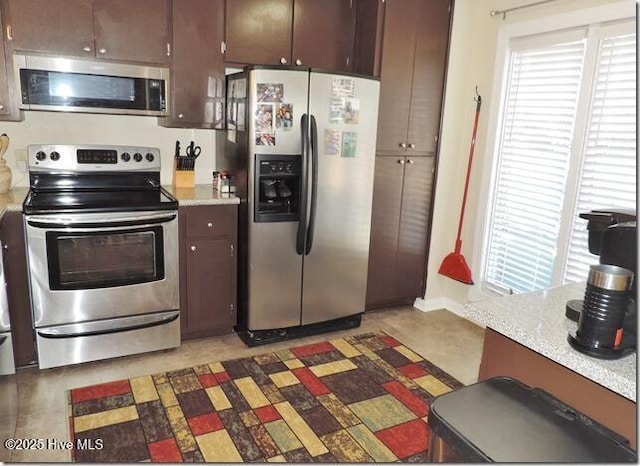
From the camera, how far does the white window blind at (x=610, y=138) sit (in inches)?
104

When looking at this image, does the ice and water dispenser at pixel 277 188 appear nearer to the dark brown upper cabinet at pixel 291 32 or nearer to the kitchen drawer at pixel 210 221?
the kitchen drawer at pixel 210 221

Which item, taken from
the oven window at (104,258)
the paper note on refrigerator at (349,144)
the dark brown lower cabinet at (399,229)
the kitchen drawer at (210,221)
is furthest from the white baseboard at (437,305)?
the oven window at (104,258)

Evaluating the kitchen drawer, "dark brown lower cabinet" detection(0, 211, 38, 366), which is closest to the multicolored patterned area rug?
"dark brown lower cabinet" detection(0, 211, 38, 366)

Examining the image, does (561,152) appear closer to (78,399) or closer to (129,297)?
(129,297)

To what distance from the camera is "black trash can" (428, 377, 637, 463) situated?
1.08m

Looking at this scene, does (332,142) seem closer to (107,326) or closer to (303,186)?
(303,186)

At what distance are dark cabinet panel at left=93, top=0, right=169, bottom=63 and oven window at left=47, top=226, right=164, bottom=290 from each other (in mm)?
1056

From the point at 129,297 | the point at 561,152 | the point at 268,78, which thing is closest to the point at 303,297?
the point at 129,297

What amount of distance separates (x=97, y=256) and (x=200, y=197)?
70cm

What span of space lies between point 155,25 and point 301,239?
1.57 metres

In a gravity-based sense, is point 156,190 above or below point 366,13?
below

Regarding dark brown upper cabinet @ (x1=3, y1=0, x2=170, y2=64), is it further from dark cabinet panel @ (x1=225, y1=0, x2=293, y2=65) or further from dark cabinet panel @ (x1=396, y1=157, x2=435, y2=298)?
dark cabinet panel @ (x1=396, y1=157, x2=435, y2=298)

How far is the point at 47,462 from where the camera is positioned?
2.06 m

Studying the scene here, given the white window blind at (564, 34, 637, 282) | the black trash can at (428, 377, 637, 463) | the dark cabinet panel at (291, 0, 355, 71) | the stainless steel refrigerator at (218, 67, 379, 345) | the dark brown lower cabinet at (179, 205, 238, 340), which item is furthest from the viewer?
the dark cabinet panel at (291, 0, 355, 71)
